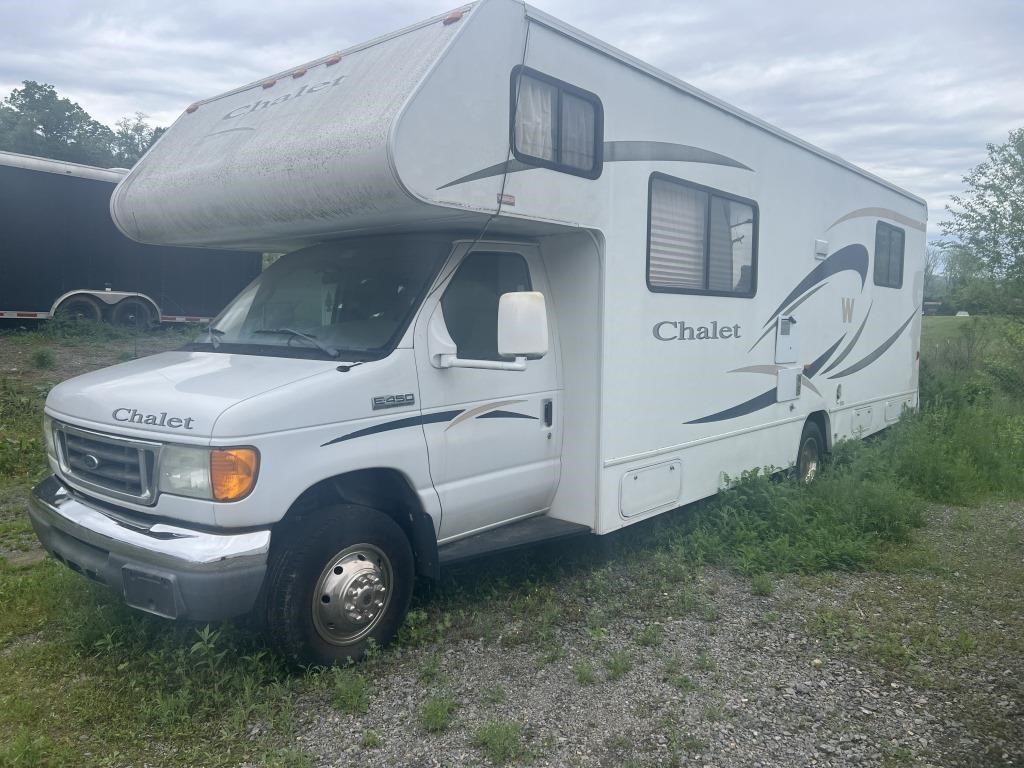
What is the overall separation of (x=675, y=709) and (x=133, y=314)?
14.9 m

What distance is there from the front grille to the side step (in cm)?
153

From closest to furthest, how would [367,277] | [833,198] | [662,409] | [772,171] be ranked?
[367,277]
[662,409]
[772,171]
[833,198]

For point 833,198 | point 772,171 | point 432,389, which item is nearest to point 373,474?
point 432,389

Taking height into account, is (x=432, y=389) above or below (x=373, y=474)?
above

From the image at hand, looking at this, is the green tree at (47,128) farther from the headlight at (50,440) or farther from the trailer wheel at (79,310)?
the headlight at (50,440)

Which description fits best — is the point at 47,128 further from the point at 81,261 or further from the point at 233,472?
the point at 233,472

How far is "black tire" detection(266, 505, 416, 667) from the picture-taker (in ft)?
12.5

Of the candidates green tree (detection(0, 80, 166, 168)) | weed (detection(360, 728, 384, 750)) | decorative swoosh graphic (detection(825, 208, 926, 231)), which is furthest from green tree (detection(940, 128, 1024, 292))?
green tree (detection(0, 80, 166, 168))

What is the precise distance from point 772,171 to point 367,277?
3924 mm

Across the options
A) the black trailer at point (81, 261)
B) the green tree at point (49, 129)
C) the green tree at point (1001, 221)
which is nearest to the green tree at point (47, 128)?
the green tree at point (49, 129)

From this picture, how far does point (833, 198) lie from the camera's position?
26.0 feet

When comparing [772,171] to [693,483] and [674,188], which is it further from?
[693,483]

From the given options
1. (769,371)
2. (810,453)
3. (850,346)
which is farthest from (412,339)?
(850,346)

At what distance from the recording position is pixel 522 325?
4.24 metres
